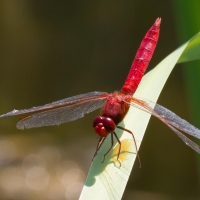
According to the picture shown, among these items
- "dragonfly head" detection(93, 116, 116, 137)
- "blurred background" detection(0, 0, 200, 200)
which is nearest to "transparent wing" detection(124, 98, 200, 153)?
"dragonfly head" detection(93, 116, 116, 137)

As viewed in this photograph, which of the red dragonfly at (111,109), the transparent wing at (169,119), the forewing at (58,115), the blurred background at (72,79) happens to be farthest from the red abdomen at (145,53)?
the blurred background at (72,79)

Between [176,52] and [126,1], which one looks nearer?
[176,52]

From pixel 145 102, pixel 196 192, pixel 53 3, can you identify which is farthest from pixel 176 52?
pixel 53 3

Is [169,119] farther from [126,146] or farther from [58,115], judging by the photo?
[58,115]

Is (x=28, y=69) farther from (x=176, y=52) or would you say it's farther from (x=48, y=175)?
(x=176, y=52)

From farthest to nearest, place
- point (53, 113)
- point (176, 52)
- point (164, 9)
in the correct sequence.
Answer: point (164, 9), point (53, 113), point (176, 52)

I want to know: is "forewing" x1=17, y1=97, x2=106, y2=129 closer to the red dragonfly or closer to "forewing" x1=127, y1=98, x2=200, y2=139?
the red dragonfly

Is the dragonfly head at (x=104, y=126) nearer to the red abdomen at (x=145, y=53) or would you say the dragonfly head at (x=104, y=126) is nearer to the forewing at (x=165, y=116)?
the forewing at (x=165, y=116)
